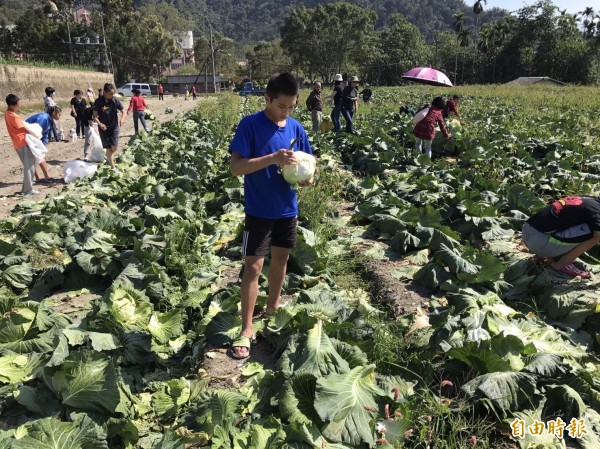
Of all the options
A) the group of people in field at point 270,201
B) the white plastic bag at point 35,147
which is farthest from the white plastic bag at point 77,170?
the group of people in field at point 270,201

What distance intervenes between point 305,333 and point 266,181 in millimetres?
1060

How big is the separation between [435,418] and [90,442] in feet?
6.28

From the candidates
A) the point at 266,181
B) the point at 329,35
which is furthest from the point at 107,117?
the point at 329,35

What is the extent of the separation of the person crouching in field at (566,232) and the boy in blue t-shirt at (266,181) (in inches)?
105

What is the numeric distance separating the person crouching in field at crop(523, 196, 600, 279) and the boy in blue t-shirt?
2.68 metres

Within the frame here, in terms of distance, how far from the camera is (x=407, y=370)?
9.97 ft

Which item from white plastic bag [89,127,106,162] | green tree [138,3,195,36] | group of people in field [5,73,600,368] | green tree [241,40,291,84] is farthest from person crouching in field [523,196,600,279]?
green tree [138,3,195,36]

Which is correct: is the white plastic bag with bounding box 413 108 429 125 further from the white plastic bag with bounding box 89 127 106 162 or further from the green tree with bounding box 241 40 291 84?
the green tree with bounding box 241 40 291 84

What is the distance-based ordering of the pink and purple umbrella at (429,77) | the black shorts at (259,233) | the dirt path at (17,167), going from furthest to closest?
the pink and purple umbrella at (429,77)
the dirt path at (17,167)
the black shorts at (259,233)

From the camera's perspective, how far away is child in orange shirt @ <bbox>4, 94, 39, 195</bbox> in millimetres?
7910

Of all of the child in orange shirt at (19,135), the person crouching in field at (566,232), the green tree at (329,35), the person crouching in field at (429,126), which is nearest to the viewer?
the person crouching in field at (566,232)

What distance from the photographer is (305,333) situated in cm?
316

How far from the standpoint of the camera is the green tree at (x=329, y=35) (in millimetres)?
66062

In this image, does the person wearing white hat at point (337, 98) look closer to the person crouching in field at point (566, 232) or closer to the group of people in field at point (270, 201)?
the person crouching in field at point (566, 232)
